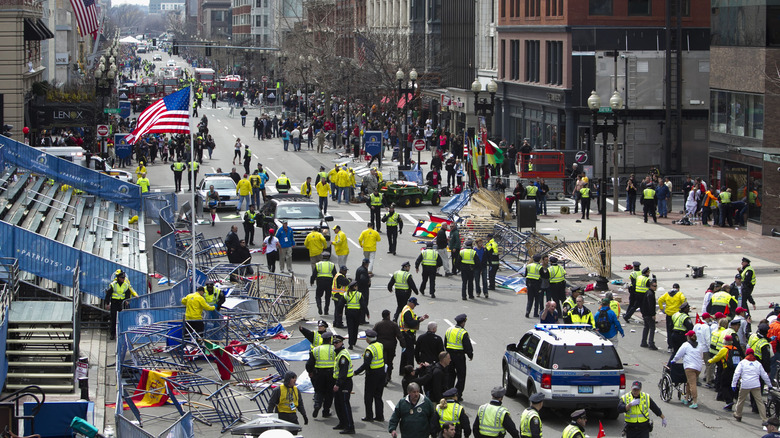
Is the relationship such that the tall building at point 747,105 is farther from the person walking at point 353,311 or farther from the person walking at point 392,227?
the person walking at point 353,311

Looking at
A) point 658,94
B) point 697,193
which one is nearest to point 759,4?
point 697,193

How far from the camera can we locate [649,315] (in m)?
23.1

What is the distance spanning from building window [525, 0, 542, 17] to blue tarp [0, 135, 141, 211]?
29.4 m

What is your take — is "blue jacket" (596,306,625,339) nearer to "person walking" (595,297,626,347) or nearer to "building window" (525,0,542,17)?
"person walking" (595,297,626,347)

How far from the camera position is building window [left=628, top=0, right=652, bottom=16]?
56.0 metres

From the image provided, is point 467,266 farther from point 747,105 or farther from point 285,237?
point 747,105

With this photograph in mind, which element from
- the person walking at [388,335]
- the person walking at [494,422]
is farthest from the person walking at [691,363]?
the person walking at [494,422]

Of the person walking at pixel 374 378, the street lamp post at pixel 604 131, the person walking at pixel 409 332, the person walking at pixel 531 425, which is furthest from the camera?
the street lamp post at pixel 604 131

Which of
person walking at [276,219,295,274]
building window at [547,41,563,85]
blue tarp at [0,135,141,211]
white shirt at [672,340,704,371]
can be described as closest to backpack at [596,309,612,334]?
white shirt at [672,340,704,371]

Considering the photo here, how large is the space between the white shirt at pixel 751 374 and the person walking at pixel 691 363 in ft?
2.67

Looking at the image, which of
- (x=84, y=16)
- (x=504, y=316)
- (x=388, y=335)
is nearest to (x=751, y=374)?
(x=388, y=335)

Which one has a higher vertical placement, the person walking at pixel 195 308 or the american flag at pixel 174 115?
the american flag at pixel 174 115

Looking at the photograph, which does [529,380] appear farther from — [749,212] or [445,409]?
[749,212]

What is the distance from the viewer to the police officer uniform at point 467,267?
90.1ft
